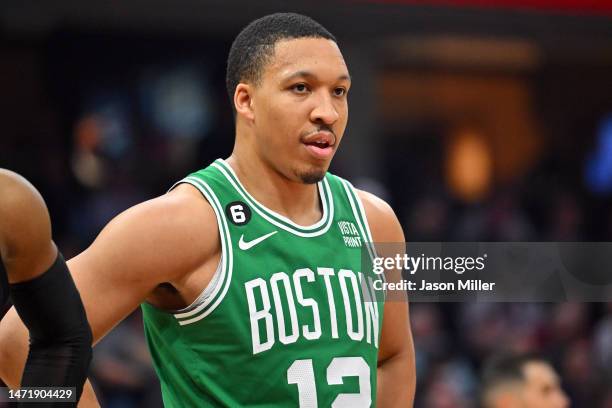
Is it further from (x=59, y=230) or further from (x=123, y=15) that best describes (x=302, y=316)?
(x=123, y=15)

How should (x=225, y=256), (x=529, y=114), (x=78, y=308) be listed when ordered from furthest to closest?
1. (x=529, y=114)
2. (x=225, y=256)
3. (x=78, y=308)

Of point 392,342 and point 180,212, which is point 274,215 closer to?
point 180,212

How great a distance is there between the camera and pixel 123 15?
1071cm

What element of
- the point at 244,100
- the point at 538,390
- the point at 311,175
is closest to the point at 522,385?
the point at 538,390

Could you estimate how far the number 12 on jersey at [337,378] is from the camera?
3344mm

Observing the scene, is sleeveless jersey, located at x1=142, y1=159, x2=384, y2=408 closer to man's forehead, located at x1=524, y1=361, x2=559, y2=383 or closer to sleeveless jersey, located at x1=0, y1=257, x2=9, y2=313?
sleeveless jersey, located at x1=0, y1=257, x2=9, y2=313

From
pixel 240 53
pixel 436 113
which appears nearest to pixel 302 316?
pixel 240 53

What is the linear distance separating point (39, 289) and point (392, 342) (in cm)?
168

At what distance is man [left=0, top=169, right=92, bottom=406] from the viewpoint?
2445 mm

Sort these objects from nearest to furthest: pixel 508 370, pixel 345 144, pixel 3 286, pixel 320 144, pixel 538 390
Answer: pixel 3 286 < pixel 320 144 < pixel 538 390 < pixel 508 370 < pixel 345 144

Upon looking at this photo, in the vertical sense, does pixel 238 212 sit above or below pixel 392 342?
above

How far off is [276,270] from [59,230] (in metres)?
6.16

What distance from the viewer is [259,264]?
3385 millimetres

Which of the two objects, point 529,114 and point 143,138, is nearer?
point 143,138
